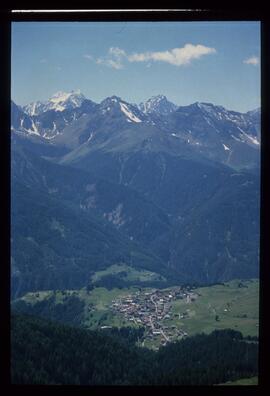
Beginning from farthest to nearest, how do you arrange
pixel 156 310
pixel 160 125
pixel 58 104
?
pixel 58 104, pixel 160 125, pixel 156 310

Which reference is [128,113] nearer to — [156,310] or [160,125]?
[160,125]

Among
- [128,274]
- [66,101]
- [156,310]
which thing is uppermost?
[66,101]

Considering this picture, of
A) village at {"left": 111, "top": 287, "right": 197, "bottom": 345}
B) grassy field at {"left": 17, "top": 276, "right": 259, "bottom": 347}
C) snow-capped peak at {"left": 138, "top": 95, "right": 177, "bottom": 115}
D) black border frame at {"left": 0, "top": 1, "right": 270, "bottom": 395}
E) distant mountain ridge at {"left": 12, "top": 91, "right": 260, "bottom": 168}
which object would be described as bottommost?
village at {"left": 111, "top": 287, "right": 197, "bottom": 345}

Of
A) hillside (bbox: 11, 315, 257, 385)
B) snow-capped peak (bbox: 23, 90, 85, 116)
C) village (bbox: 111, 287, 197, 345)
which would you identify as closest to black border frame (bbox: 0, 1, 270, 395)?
hillside (bbox: 11, 315, 257, 385)

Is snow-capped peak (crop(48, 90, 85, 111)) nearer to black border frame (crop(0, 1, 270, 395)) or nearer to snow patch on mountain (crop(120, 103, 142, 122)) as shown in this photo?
snow patch on mountain (crop(120, 103, 142, 122))

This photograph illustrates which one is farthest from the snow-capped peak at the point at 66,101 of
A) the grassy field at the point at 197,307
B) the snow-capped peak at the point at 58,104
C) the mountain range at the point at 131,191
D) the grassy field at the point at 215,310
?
the grassy field at the point at 215,310

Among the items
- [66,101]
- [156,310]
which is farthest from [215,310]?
[66,101]

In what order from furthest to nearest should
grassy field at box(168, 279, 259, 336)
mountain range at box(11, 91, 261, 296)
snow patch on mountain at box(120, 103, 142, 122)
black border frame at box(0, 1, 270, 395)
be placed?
snow patch on mountain at box(120, 103, 142, 122) < mountain range at box(11, 91, 261, 296) < grassy field at box(168, 279, 259, 336) < black border frame at box(0, 1, 270, 395)
